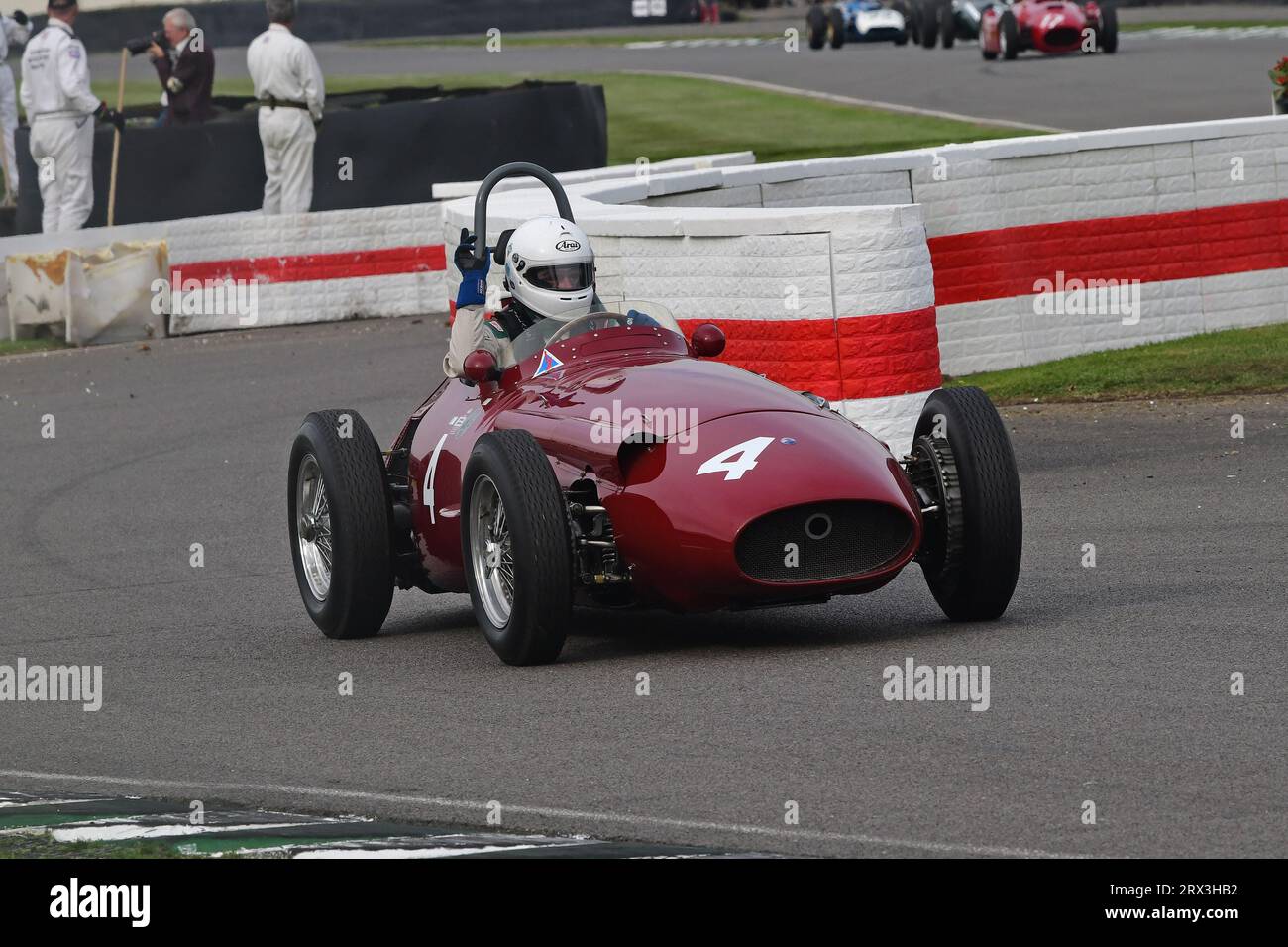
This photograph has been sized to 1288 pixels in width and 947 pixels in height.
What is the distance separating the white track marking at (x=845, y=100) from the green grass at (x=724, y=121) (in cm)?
25

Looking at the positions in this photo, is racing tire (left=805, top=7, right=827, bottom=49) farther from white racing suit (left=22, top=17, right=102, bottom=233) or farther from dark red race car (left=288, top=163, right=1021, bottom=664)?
dark red race car (left=288, top=163, right=1021, bottom=664)

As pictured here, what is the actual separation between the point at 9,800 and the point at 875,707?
2.58 m

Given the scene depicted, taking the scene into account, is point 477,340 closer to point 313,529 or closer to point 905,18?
point 313,529

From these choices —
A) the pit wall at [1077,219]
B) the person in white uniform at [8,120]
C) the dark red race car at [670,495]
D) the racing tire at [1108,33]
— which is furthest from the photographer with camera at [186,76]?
the racing tire at [1108,33]

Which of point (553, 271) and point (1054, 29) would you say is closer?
point (553, 271)

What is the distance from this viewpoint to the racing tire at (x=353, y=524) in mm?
8836

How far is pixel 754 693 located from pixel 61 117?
1553 cm

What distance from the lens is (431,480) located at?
8820 millimetres

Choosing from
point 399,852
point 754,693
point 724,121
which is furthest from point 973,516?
point 724,121

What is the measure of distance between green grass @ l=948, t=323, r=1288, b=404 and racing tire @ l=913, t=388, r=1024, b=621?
547 cm
